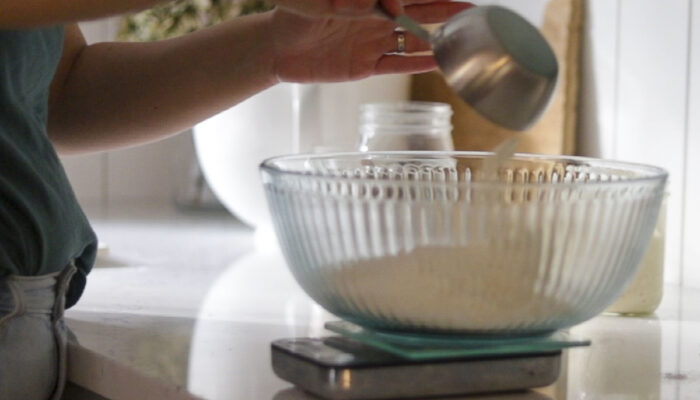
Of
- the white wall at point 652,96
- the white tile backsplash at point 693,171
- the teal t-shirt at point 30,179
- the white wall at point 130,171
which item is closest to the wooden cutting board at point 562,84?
the white wall at point 652,96

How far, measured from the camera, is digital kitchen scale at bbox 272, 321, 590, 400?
638 mm

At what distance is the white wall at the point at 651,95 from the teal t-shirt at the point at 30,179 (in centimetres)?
67

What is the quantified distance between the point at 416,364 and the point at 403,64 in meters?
0.35

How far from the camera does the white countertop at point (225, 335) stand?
0.71 metres

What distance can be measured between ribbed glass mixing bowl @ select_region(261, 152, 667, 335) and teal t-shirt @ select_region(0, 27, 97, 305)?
0.23 metres

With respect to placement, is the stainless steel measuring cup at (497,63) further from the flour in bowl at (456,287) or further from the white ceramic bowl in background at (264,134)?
the white ceramic bowl in background at (264,134)

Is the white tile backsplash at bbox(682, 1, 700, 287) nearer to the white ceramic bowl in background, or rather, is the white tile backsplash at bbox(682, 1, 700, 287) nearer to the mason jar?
the mason jar

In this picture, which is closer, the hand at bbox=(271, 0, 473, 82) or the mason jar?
the hand at bbox=(271, 0, 473, 82)

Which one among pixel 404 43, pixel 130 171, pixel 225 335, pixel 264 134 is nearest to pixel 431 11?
pixel 404 43

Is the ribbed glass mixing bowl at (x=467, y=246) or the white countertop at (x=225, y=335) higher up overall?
the ribbed glass mixing bowl at (x=467, y=246)

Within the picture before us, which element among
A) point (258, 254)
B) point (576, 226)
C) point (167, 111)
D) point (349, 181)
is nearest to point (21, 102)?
point (167, 111)

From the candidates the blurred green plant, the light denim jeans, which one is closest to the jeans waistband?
the light denim jeans

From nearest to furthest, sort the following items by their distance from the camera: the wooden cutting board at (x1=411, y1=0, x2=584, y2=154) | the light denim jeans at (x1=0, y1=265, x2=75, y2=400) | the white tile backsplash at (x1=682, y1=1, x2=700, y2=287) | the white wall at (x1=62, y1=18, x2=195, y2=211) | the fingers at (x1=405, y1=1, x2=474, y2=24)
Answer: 1. the light denim jeans at (x1=0, y1=265, x2=75, y2=400)
2. the fingers at (x1=405, y1=1, x2=474, y2=24)
3. the white tile backsplash at (x1=682, y1=1, x2=700, y2=287)
4. the wooden cutting board at (x1=411, y1=0, x2=584, y2=154)
5. the white wall at (x1=62, y1=18, x2=195, y2=211)

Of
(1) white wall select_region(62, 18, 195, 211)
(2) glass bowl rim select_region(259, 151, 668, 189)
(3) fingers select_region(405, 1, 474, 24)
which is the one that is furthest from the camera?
(1) white wall select_region(62, 18, 195, 211)
